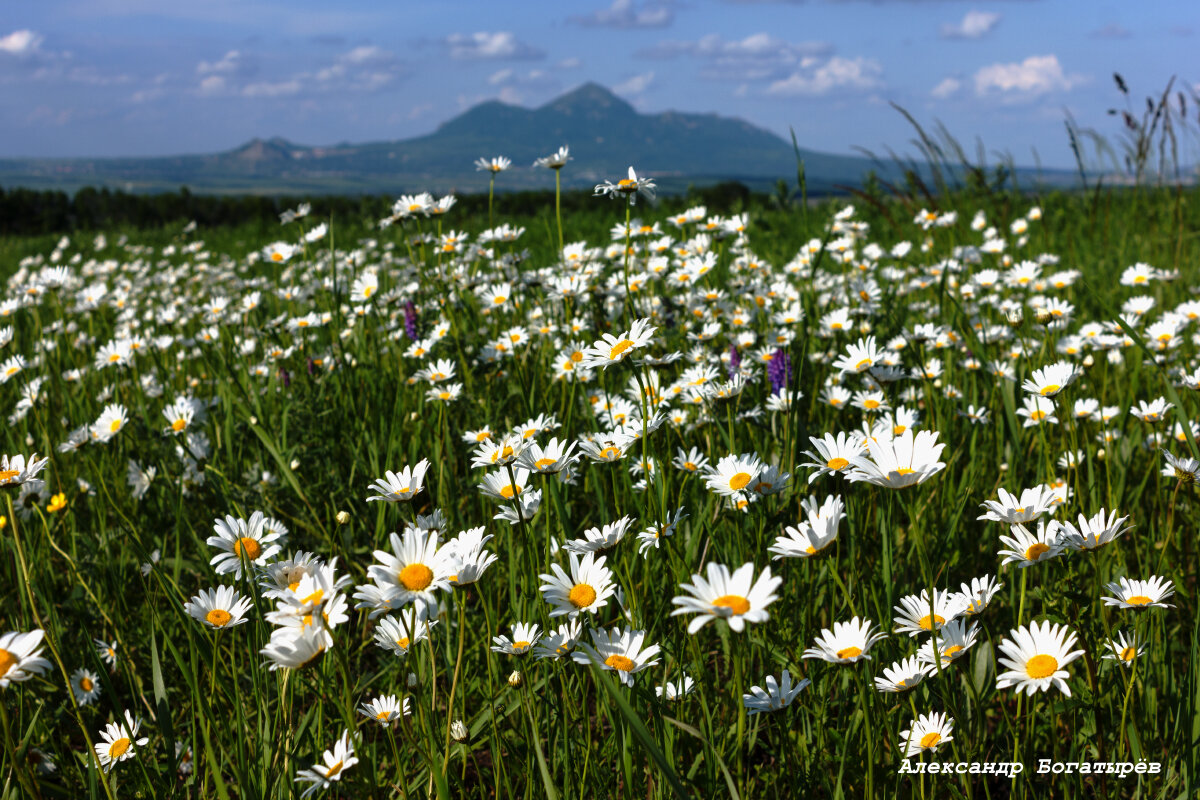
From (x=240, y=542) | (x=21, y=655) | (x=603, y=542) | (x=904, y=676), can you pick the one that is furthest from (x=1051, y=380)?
(x=21, y=655)

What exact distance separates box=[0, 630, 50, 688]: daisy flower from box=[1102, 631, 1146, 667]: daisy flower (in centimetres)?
155

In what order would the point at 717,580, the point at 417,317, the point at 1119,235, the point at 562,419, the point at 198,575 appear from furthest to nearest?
the point at 1119,235 → the point at 417,317 → the point at 562,419 → the point at 198,575 → the point at 717,580

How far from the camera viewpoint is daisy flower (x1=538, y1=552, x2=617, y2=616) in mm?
1212

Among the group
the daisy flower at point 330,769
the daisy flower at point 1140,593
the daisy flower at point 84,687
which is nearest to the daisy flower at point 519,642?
the daisy flower at point 330,769

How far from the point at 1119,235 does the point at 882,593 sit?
7173mm

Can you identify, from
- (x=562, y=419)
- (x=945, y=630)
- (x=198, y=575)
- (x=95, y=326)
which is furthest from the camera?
(x=95, y=326)

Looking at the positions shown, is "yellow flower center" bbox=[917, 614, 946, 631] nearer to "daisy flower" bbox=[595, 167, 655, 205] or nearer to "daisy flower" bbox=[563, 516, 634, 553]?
"daisy flower" bbox=[563, 516, 634, 553]

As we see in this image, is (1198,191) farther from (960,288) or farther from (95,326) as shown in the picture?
(95,326)

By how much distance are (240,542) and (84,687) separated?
2.71ft

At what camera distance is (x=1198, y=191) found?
386 inches

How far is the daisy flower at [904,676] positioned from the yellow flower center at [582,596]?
481mm

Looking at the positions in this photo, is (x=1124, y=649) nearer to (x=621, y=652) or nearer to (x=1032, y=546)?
(x=1032, y=546)

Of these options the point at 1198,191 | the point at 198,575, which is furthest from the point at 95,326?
the point at 1198,191

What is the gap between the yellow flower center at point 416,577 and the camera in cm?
112
